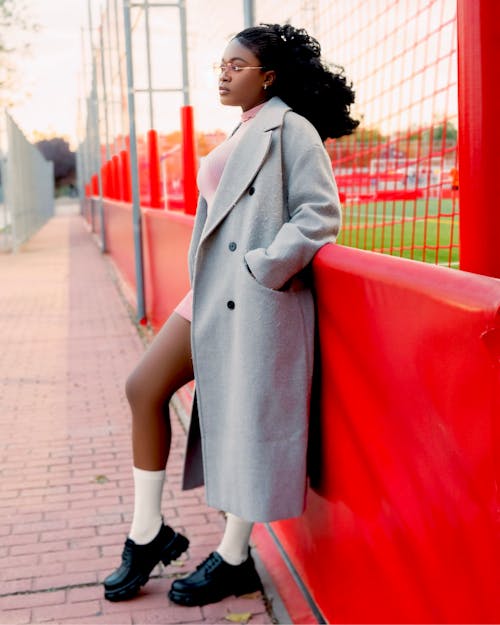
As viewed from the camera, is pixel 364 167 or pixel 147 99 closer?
pixel 364 167

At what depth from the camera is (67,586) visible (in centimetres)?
313

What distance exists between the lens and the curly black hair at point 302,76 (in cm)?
263

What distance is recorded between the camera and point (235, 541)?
9.86ft

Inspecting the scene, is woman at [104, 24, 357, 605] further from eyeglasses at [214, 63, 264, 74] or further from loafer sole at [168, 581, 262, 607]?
loafer sole at [168, 581, 262, 607]

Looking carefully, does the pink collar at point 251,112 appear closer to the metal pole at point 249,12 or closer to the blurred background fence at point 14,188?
the metal pole at point 249,12

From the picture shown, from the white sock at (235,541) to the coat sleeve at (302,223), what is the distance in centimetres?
97

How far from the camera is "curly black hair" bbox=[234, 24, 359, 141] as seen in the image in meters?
2.63

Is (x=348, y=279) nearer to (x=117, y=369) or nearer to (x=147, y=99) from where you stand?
(x=117, y=369)

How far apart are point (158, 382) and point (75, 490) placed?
1508mm

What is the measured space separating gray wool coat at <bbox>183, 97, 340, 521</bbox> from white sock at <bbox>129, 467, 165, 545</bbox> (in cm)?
43

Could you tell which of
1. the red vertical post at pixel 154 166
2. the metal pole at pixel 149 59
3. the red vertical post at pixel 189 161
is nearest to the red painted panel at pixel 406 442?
the red vertical post at pixel 189 161

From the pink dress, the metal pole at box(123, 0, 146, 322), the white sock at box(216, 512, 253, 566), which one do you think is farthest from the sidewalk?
the pink dress

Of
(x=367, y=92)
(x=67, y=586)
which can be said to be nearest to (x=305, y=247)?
(x=67, y=586)

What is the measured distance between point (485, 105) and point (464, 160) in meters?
0.12
